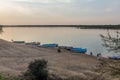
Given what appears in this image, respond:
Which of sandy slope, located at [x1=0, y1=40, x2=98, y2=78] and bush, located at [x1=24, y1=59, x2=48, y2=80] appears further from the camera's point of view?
sandy slope, located at [x1=0, y1=40, x2=98, y2=78]

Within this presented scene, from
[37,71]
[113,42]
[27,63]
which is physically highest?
[113,42]

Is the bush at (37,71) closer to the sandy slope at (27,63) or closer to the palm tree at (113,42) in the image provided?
the sandy slope at (27,63)

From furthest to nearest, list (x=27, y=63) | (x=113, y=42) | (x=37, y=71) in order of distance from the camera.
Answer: (x=27, y=63) → (x=37, y=71) → (x=113, y=42)

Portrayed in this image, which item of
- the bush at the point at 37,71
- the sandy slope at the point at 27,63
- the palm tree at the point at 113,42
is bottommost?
the sandy slope at the point at 27,63

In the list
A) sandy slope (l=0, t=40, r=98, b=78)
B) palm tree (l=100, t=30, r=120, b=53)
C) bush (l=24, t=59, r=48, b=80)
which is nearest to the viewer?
palm tree (l=100, t=30, r=120, b=53)

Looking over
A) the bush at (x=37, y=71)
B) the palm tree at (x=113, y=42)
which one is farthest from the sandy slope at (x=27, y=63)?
the palm tree at (x=113, y=42)

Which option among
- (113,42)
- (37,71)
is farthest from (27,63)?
(113,42)

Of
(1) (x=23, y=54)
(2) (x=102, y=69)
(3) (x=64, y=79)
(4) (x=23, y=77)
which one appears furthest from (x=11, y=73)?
(1) (x=23, y=54)

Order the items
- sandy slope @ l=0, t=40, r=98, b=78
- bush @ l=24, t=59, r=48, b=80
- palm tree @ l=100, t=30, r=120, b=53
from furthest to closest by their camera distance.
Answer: sandy slope @ l=0, t=40, r=98, b=78 < bush @ l=24, t=59, r=48, b=80 < palm tree @ l=100, t=30, r=120, b=53

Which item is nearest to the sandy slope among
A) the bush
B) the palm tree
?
the bush

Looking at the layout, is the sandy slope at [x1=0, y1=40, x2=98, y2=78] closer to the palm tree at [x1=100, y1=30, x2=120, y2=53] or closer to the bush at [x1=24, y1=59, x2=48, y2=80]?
the bush at [x1=24, y1=59, x2=48, y2=80]

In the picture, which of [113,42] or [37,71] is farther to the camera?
[37,71]

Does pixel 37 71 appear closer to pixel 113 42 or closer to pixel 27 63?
pixel 27 63

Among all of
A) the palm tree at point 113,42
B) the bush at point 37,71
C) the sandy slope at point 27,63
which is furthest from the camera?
the sandy slope at point 27,63
